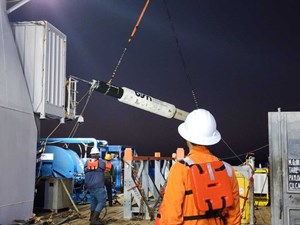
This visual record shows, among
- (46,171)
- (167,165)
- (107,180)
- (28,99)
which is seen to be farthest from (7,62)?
(167,165)

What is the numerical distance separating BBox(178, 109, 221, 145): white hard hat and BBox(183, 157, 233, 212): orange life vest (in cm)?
23

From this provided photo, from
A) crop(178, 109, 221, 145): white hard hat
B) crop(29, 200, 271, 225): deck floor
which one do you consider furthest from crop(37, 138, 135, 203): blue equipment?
crop(178, 109, 221, 145): white hard hat

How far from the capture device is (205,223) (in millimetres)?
3445

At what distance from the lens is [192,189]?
3.36 meters

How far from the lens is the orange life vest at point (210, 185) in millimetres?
3326

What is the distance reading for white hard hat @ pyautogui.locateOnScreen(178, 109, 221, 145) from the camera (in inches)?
145

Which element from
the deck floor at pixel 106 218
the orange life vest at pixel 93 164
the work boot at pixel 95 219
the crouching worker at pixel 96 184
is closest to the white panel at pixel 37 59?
the orange life vest at pixel 93 164

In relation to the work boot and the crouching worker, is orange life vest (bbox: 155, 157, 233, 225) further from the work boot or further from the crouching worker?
the work boot

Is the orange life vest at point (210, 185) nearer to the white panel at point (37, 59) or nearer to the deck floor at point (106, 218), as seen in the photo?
the white panel at point (37, 59)

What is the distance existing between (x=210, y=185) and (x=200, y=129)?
1.85 ft

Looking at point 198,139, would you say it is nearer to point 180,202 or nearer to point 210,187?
point 210,187

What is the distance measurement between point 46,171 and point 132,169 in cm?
347

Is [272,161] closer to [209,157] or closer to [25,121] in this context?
[209,157]

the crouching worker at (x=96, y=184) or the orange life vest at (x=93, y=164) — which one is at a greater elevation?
the orange life vest at (x=93, y=164)
